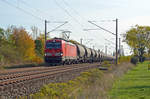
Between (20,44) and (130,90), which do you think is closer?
(130,90)

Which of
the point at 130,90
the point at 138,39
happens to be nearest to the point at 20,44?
the point at 138,39

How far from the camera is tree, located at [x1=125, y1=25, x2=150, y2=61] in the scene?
214 ft

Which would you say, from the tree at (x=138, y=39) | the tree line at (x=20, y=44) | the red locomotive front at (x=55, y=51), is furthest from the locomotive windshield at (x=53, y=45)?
the tree at (x=138, y=39)

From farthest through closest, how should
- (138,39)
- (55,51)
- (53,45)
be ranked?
1. (138,39)
2. (53,45)
3. (55,51)

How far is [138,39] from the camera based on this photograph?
65.3m

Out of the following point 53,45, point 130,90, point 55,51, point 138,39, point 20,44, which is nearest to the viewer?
point 130,90

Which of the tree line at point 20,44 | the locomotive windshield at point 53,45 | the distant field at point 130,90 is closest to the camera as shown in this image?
the distant field at point 130,90

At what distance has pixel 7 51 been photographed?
45219 millimetres

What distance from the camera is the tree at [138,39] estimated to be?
65250 millimetres

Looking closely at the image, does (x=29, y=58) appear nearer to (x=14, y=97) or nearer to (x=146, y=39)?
(x=146, y=39)

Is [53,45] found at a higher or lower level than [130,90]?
higher

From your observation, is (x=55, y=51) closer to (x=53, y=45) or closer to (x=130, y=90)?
(x=53, y=45)

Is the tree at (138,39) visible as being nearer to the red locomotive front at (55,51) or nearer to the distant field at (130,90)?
the red locomotive front at (55,51)

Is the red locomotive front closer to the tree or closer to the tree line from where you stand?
the tree line
